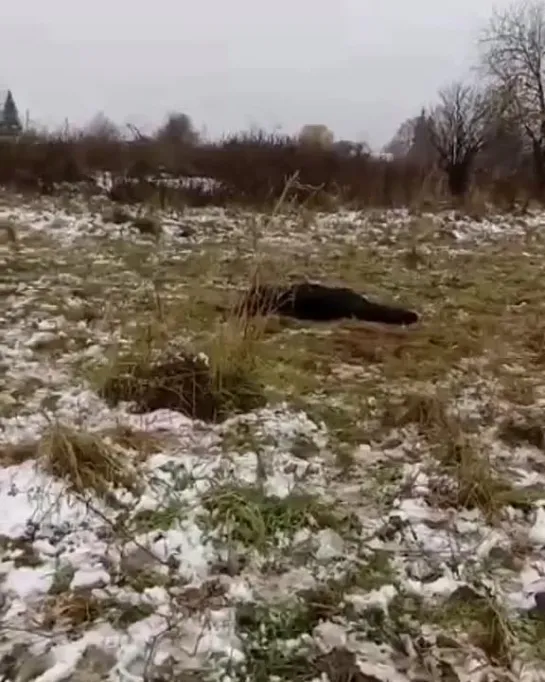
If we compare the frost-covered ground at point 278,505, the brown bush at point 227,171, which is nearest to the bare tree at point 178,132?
the brown bush at point 227,171

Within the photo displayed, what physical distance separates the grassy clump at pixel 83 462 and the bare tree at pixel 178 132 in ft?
40.5

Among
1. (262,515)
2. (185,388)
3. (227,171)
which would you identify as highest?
(227,171)

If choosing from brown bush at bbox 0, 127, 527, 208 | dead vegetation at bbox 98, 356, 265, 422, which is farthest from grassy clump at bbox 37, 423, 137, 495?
brown bush at bbox 0, 127, 527, 208

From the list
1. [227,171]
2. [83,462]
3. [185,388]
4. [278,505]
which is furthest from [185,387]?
[227,171]

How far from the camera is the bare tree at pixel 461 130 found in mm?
15047

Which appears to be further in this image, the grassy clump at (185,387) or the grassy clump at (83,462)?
the grassy clump at (185,387)

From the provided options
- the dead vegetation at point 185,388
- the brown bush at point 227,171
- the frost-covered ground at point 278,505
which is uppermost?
the brown bush at point 227,171

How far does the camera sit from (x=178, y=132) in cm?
1638

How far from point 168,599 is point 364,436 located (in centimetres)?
134

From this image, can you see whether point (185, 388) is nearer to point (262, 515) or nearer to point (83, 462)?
point (83, 462)

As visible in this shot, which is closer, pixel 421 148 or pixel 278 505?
pixel 278 505

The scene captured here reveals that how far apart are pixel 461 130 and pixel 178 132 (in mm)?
5757

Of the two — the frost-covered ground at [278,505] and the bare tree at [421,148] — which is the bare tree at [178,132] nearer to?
the bare tree at [421,148]

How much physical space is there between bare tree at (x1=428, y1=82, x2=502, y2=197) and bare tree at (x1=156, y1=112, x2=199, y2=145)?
189 inches
